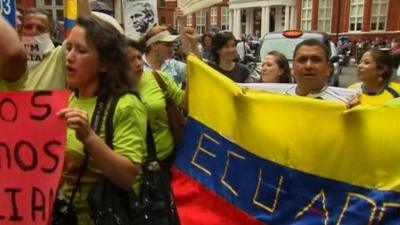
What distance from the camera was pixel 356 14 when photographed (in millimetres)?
43250

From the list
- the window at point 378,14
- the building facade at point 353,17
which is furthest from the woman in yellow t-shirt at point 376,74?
the window at point 378,14

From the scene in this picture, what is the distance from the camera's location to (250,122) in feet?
9.53

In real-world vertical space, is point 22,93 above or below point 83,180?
above

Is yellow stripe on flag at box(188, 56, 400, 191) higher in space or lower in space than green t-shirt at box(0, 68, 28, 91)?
lower

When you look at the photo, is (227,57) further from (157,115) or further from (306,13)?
(306,13)

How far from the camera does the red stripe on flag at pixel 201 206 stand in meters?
2.96

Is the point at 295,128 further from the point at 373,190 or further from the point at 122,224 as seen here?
the point at 122,224

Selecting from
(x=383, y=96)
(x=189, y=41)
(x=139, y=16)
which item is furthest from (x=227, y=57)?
(x=383, y=96)

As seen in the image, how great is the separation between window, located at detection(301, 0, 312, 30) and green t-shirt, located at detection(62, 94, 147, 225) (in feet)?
156

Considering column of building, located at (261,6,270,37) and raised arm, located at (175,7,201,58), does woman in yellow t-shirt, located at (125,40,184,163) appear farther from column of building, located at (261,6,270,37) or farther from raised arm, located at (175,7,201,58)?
column of building, located at (261,6,270,37)

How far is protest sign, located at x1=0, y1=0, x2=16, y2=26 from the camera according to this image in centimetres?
261

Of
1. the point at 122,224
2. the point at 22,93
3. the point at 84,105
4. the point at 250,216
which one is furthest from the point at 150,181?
the point at 250,216

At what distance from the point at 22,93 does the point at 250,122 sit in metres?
1.31

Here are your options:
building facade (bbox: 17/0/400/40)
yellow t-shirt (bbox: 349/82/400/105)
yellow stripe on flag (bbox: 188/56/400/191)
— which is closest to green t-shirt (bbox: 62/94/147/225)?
yellow stripe on flag (bbox: 188/56/400/191)
